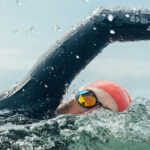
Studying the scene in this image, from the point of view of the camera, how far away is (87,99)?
18.2ft

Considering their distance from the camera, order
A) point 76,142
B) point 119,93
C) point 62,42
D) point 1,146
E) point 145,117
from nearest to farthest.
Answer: point 1,146
point 76,142
point 62,42
point 145,117
point 119,93

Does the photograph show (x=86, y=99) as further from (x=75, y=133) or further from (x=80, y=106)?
(x=75, y=133)

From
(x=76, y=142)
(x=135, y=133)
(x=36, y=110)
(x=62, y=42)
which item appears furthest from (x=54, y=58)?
(x=135, y=133)

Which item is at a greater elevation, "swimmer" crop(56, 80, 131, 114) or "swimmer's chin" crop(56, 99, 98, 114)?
"swimmer" crop(56, 80, 131, 114)

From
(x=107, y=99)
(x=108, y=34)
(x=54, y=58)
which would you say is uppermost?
(x=108, y=34)

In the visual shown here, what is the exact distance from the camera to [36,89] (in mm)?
4895

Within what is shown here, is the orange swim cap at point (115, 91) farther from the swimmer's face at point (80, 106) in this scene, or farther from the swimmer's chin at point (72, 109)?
the swimmer's chin at point (72, 109)

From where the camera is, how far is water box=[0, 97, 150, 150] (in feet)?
14.4

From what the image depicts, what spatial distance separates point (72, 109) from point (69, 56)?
1.11m

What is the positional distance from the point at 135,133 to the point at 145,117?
2.36 feet

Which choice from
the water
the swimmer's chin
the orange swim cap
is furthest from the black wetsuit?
the orange swim cap

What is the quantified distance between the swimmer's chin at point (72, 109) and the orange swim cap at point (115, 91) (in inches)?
15.9

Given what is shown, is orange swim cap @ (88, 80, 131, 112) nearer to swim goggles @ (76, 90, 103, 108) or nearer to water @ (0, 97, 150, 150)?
swim goggles @ (76, 90, 103, 108)

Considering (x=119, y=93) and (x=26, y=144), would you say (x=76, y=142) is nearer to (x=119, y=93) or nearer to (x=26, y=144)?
(x=26, y=144)
